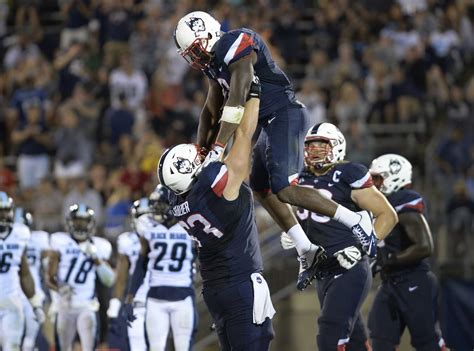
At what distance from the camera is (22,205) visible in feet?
51.7

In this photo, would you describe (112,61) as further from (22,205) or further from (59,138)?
(22,205)

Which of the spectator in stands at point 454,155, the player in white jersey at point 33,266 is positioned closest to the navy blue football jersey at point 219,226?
the player in white jersey at point 33,266

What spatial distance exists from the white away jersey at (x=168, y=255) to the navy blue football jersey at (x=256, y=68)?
3.22 meters

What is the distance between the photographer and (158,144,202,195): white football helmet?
25.0 ft

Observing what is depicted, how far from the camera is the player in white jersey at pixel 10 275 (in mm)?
11219

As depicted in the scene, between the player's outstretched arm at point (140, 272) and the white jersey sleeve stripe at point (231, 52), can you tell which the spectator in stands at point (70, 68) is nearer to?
the player's outstretched arm at point (140, 272)

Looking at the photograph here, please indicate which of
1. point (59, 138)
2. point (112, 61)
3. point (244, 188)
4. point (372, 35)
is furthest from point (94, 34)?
point (244, 188)

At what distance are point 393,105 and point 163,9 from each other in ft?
14.1

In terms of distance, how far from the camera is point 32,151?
16.3 meters

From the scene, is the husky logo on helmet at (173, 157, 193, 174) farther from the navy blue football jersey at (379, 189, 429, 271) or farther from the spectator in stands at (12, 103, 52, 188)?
the spectator in stands at (12, 103, 52, 188)

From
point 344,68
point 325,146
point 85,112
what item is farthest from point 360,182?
point 85,112

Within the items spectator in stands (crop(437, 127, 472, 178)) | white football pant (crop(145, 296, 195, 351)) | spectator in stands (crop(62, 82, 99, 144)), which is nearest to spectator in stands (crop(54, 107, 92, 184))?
spectator in stands (crop(62, 82, 99, 144))

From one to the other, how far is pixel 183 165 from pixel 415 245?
2.97 metres

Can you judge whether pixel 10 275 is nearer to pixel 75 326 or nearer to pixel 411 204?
pixel 75 326
